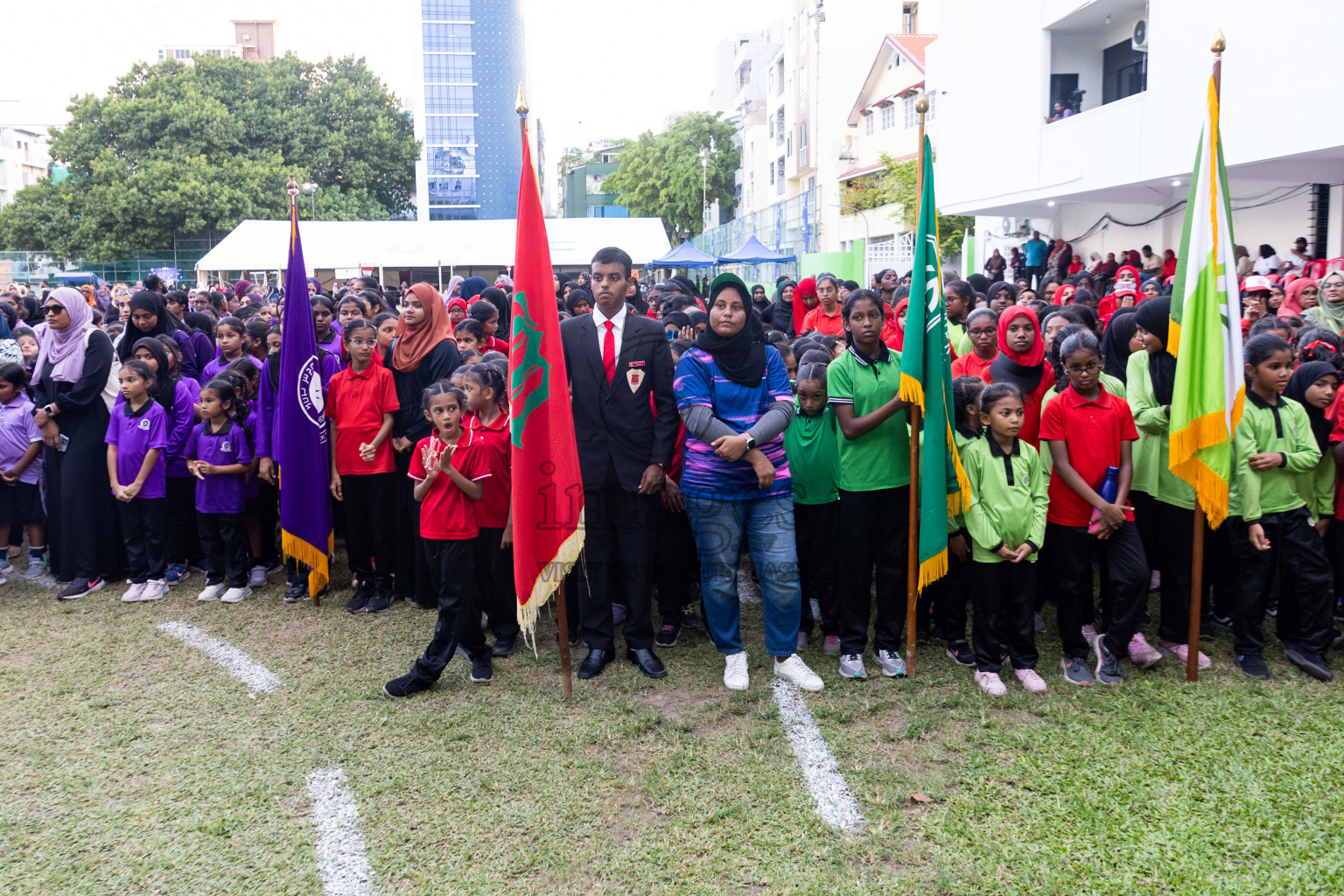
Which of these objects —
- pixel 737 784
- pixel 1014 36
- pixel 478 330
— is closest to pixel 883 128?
pixel 1014 36

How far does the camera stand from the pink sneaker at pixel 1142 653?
4.63m

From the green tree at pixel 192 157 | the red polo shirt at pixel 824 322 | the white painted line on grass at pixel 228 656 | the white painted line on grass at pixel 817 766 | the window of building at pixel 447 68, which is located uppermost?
the window of building at pixel 447 68

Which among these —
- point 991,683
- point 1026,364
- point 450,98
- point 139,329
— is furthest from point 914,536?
point 450,98

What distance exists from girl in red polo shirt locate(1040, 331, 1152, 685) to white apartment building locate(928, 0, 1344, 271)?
814 centimetres

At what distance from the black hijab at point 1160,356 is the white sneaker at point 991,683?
1.73m

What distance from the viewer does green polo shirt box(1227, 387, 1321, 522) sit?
4582 mm

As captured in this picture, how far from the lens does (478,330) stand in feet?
22.3

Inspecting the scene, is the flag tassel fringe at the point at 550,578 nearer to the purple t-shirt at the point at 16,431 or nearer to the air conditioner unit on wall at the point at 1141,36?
the purple t-shirt at the point at 16,431

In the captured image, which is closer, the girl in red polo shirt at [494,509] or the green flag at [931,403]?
the green flag at [931,403]

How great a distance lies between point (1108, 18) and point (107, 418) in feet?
52.8

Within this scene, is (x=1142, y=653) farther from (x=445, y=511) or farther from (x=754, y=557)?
(x=445, y=511)

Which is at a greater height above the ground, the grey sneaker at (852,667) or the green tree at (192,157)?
the green tree at (192,157)

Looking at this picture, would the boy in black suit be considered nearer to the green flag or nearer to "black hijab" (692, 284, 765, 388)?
"black hijab" (692, 284, 765, 388)

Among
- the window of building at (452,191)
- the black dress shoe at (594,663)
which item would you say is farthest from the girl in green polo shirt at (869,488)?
the window of building at (452,191)
